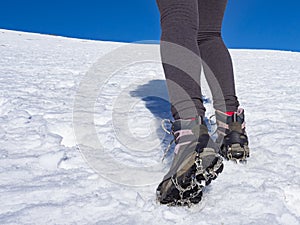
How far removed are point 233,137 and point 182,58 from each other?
0.45 m

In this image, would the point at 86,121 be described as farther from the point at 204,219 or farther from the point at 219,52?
the point at 204,219

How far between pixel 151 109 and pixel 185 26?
4.09 ft

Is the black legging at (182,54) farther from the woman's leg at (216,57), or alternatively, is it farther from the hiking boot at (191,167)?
the woman's leg at (216,57)

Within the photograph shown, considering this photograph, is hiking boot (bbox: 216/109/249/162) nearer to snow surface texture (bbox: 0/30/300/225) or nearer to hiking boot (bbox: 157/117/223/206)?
snow surface texture (bbox: 0/30/300/225)

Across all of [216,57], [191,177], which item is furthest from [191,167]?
[216,57]

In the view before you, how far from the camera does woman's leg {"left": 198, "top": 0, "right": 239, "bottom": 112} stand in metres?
1.33

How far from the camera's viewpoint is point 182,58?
1.00 metres

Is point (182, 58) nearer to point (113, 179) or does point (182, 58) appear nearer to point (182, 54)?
point (182, 54)

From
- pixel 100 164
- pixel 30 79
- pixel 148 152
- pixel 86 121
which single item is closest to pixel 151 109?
pixel 86 121

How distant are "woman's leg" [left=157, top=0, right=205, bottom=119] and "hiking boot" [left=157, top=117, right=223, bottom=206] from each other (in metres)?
0.06

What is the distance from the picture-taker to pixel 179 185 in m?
0.88

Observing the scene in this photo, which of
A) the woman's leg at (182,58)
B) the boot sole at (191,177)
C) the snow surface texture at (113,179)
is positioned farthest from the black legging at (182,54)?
the snow surface texture at (113,179)

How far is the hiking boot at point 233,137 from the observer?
4.08 feet

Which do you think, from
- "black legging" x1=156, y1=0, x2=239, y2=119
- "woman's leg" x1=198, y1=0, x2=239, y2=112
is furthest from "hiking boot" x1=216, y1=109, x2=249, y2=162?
"black legging" x1=156, y1=0, x2=239, y2=119
